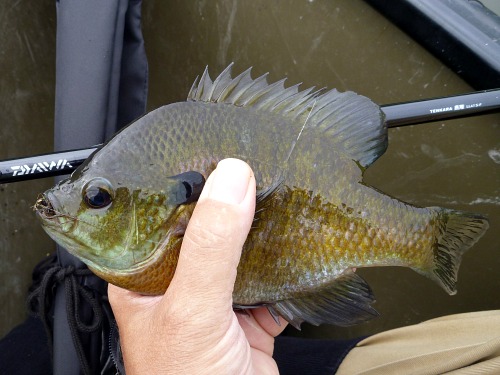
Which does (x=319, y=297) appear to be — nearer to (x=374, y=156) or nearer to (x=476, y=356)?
(x=374, y=156)

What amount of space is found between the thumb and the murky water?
37.5 inches

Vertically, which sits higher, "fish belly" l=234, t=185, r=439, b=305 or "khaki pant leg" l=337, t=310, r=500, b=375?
"fish belly" l=234, t=185, r=439, b=305

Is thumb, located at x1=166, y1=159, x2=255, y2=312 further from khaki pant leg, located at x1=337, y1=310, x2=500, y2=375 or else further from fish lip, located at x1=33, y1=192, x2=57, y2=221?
khaki pant leg, located at x1=337, y1=310, x2=500, y2=375

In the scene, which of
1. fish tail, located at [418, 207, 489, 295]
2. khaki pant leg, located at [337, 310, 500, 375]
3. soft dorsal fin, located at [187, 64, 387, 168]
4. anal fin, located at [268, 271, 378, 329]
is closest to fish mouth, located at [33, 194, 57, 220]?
soft dorsal fin, located at [187, 64, 387, 168]

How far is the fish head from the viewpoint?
37.7 inches

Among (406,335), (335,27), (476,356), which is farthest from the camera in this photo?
(335,27)

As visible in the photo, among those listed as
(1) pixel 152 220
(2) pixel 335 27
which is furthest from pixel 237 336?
(2) pixel 335 27

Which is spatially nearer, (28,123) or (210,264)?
(210,264)

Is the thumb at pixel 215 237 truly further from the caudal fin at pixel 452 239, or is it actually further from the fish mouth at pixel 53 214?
the caudal fin at pixel 452 239

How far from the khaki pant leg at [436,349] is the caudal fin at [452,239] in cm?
28

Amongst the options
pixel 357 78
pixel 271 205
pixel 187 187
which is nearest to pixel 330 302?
pixel 271 205

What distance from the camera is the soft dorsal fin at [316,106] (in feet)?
3.38

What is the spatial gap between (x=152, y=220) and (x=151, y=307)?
228 millimetres

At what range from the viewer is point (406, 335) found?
1.57 metres
